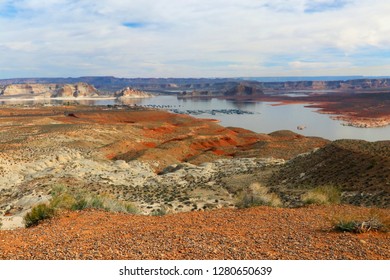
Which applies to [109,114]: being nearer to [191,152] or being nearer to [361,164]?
[191,152]

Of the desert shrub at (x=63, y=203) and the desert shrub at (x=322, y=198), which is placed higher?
the desert shrub at (x=63, y=203)

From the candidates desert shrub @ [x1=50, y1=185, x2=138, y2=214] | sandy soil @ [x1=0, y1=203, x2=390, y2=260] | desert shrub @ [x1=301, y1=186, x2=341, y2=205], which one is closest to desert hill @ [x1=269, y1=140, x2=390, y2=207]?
desert shrub @ [x1=301, y1=186, x2=341, y2=205]

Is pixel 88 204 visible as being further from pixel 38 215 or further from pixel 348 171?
pixel 348 171

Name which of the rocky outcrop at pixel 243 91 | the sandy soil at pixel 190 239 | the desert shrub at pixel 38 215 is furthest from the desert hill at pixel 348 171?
the rocky outcrop at pixel 243 91

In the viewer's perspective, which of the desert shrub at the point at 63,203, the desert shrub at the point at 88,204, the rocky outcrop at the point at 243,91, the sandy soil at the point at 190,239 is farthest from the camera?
the rocky outcrop at the point at 243,91

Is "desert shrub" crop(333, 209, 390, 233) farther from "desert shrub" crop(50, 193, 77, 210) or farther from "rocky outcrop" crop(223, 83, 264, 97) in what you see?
"rocky outcrop" crop(223, 83, 264, 97)

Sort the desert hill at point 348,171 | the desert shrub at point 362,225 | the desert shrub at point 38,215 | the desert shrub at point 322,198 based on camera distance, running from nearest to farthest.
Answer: the desert shrub at point 362,225 < the desert shrub at point 38,215 < the desert shrub at point 322,198 < the desert hill at point 348,171

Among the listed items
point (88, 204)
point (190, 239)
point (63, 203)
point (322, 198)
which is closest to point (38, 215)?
point (63, 203)

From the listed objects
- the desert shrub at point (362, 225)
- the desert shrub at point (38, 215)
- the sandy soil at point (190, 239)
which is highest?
the desert shrub at point (362, 225)

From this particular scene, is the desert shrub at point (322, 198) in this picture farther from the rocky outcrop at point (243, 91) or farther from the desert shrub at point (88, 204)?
the rocky outcrop at point (243, 91)

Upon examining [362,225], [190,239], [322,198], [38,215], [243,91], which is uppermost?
[243,91]

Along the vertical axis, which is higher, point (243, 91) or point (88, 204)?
point (243, 91)
